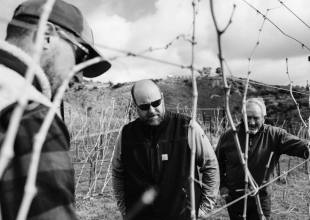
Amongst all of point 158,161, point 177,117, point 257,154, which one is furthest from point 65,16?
point 257,154

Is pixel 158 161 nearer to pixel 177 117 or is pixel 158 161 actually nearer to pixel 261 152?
pixel 177 117

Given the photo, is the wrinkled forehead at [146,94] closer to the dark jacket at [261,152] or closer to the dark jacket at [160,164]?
the dark jacket at [160,164]

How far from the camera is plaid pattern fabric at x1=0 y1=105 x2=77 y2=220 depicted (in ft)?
2.57

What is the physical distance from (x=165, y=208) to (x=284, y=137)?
159cm

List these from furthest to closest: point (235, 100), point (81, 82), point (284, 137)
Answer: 1. point (235, 100)
2. point (284, 137)
3. point (81, 82)

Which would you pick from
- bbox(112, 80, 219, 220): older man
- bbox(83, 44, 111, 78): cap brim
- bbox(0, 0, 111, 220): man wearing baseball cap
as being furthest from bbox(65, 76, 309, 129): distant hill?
bbox(0, 0, 111, 220): man wearing baseball cap

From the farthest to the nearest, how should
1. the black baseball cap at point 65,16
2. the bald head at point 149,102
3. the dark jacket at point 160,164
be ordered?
the bald head at point 149,102, the dark jacket at point 160,164, the black baseball cap at point 65,16

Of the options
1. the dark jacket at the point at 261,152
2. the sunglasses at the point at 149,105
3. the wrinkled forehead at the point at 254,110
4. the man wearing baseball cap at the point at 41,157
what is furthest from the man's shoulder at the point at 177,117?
the man wearing baseball cap at the point at 41,157

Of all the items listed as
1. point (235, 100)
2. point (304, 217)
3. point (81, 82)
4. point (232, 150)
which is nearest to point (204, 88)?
point (235, 100)

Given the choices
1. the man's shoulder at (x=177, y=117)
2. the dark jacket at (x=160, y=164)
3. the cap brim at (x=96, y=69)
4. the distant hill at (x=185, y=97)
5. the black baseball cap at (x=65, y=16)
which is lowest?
the dark jacket at (x=160, y=164)

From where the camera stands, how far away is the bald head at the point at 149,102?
3.01 meters

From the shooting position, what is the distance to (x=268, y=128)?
3.97m

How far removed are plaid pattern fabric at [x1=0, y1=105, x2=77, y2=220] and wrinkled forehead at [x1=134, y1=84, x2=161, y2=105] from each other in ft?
7.40

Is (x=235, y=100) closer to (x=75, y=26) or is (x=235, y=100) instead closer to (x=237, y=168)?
(x=237, y=168)
